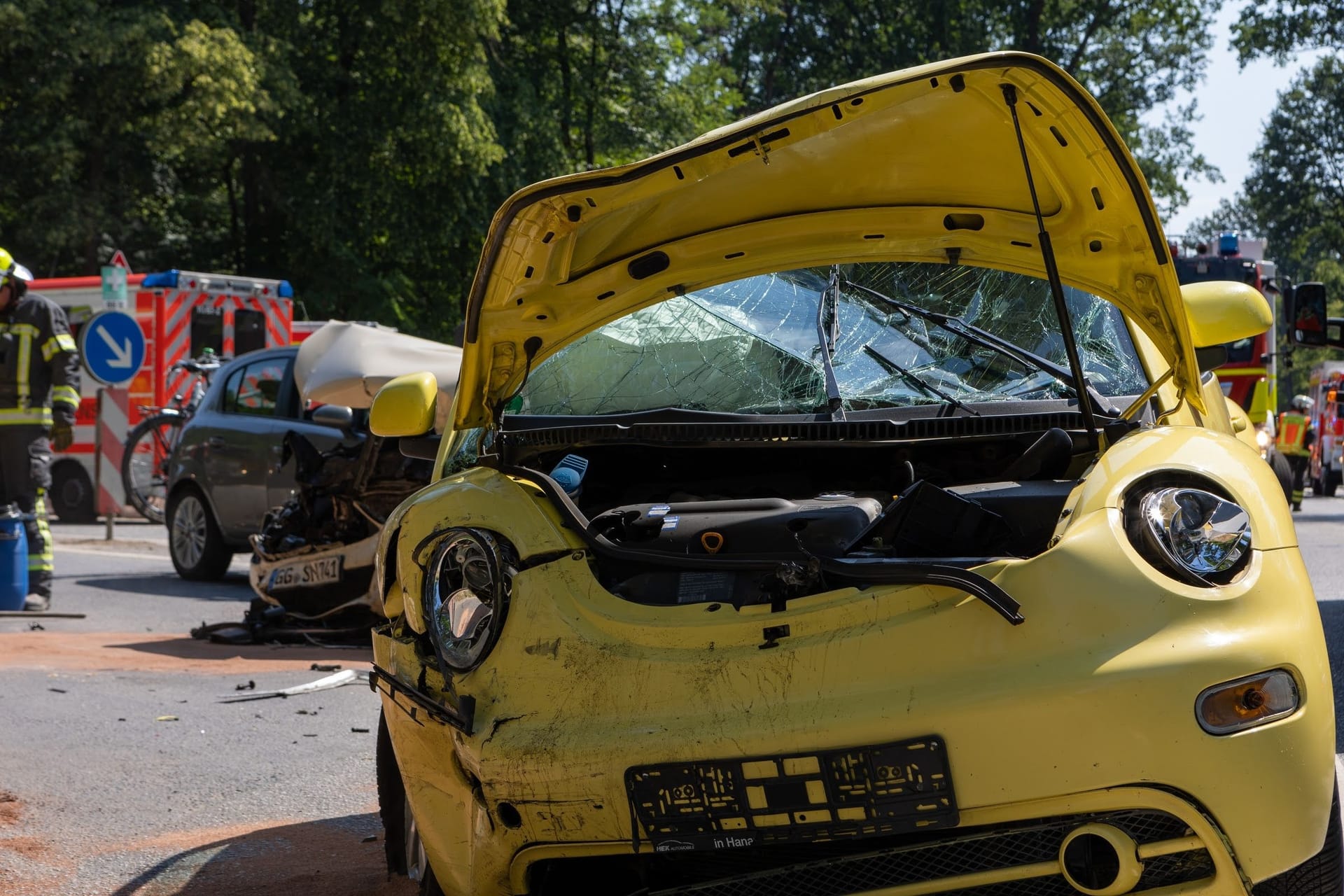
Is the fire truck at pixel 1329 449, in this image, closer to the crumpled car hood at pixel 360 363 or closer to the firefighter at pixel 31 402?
the crumpled car hood at pixel 360 363

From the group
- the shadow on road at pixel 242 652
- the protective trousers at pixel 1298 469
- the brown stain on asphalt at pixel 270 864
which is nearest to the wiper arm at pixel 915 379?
the brown stain on asphalt at pixel 270 864

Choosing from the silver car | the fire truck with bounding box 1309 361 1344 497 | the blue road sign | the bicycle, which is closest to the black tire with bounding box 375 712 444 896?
the silver car

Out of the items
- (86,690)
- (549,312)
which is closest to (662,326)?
(549,312)

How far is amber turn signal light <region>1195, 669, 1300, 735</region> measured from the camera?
2.49 meters

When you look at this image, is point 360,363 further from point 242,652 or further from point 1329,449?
point 1329,449

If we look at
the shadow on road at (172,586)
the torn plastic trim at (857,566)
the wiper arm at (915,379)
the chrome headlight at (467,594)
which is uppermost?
the wiper arm at (915,379)

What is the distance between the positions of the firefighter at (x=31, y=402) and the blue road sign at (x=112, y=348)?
4.30 m

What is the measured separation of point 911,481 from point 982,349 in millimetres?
413

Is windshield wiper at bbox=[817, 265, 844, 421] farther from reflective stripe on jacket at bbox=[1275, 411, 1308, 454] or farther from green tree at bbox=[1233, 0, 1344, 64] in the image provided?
green tree at bbox=[1233, 0, 1344, 64]

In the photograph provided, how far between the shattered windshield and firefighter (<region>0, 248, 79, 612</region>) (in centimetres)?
640

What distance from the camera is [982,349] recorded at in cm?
393

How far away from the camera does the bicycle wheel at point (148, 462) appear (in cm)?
1520

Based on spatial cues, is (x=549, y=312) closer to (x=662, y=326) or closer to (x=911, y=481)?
(x=662, y=326)

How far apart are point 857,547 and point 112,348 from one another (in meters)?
12.2
